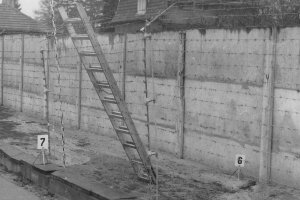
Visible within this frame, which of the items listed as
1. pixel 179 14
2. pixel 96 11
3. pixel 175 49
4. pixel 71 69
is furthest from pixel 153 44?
pixel 96 11

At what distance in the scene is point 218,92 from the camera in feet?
31.0

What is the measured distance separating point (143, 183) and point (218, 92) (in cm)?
245

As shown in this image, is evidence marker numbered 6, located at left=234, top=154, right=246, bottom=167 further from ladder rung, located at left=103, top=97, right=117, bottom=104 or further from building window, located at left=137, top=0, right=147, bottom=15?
building window, located at left=137, top=0, right=147, bottom=15

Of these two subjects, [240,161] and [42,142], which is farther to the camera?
[42,142]

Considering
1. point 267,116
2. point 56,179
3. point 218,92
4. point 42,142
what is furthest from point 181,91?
point 56,179


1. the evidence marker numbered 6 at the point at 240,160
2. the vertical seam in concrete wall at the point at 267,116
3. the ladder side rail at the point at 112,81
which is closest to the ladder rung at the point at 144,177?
the ladder side rail at the point at 112,81

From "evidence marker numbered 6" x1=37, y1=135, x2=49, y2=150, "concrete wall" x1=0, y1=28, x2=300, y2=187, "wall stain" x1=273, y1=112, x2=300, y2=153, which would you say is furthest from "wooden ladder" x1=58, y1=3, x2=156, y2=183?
"wall stain" x1=273, y1=112, x2=300, y2=153

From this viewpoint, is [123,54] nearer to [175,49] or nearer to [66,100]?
[175,49]

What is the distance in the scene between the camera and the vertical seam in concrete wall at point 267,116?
8.27m

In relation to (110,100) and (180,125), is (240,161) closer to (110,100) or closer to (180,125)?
(180,125)

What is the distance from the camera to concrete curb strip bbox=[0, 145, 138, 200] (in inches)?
277

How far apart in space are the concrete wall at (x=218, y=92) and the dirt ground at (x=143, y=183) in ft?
1.16

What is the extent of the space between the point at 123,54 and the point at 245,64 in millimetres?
4083

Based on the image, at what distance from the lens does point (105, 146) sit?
38.8 ft
